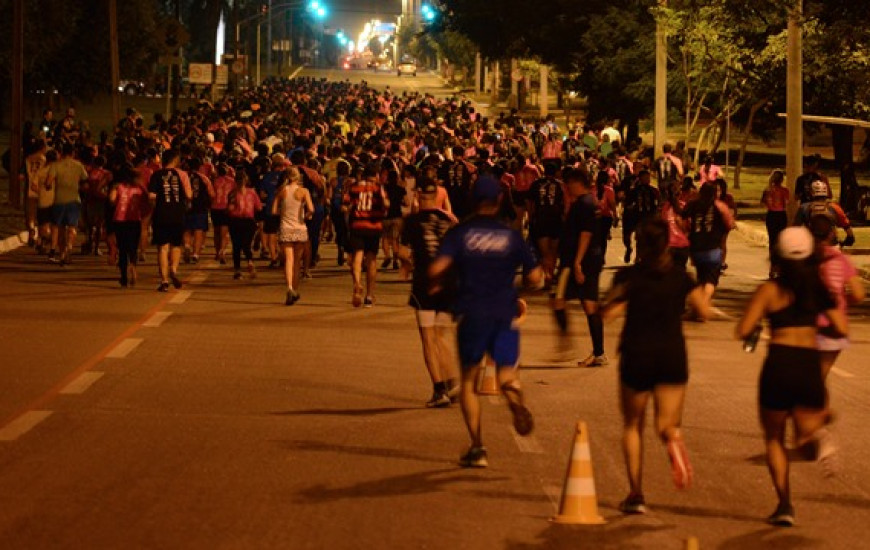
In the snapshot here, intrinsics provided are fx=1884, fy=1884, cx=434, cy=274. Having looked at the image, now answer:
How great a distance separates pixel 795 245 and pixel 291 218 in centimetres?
1218

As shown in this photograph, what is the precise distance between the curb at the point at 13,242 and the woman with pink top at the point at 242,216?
19.3 feet

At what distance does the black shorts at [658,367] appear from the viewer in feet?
30.4

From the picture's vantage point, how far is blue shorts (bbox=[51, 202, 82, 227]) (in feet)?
83.6

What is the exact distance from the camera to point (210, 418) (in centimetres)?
1247

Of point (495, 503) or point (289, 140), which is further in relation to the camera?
point (289, 140)

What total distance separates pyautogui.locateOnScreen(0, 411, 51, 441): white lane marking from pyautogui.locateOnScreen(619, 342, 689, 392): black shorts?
163 inches

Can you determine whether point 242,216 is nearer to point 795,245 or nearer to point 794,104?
point 794,104

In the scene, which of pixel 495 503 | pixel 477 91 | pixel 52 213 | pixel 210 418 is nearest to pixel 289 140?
pixel 52 213

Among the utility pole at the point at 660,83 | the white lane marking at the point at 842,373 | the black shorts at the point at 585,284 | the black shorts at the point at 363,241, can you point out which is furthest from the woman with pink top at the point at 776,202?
the utility pole at the point at 660,83

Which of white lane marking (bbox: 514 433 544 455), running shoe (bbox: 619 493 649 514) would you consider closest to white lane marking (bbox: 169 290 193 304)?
white lane marking (bbox: 514 433 544 455)

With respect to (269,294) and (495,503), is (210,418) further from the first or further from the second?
(269,294)

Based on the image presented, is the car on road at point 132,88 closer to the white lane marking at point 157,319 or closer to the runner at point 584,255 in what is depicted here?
the white lane marking at point 157,319

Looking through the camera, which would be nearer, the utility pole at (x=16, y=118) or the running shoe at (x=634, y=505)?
the running shoe at (x=634, y=505)

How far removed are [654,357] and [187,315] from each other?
36.1 ft
